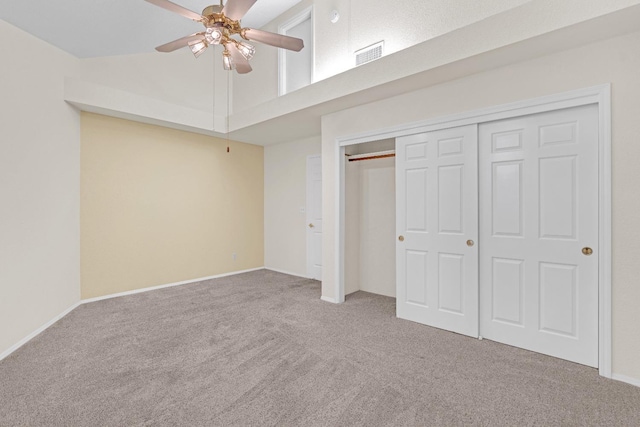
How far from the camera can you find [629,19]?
1995 mm

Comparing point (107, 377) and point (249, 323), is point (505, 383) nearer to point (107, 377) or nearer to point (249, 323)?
point (249, 323)

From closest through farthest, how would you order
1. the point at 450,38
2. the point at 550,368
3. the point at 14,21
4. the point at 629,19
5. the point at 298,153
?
the point at 629,19
the point at 550,368
the point at 450,38
the point at 14,21
the point at 298,153

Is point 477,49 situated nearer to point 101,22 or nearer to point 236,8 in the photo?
point 236,8

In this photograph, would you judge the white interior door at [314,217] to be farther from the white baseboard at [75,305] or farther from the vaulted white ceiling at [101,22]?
the vaulted white ceiling at [101,22]

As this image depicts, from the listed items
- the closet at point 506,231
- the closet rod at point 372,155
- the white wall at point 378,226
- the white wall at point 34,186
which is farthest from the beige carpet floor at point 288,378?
the closet rod at point 372,155

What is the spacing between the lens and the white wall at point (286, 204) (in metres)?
5.52

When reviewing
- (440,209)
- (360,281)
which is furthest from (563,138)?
(360,281)

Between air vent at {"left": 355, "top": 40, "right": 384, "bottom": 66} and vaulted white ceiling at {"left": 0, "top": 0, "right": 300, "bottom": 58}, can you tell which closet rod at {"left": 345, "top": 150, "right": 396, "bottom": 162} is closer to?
air vent at {"left": 355, "top": 40, "right": 384, "bottom": 66}

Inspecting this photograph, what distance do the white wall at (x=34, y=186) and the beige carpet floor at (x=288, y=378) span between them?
1.26 ft

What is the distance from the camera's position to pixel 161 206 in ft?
15.7

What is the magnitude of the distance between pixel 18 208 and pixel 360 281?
4.09 meters

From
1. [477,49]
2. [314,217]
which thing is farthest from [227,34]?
[314,217]

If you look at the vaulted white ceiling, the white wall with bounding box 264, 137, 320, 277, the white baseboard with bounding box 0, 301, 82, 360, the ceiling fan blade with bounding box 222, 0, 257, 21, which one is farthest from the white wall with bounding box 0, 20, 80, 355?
the white wall with bounding box 264, 137, 320, 277

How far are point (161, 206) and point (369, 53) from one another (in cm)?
385
